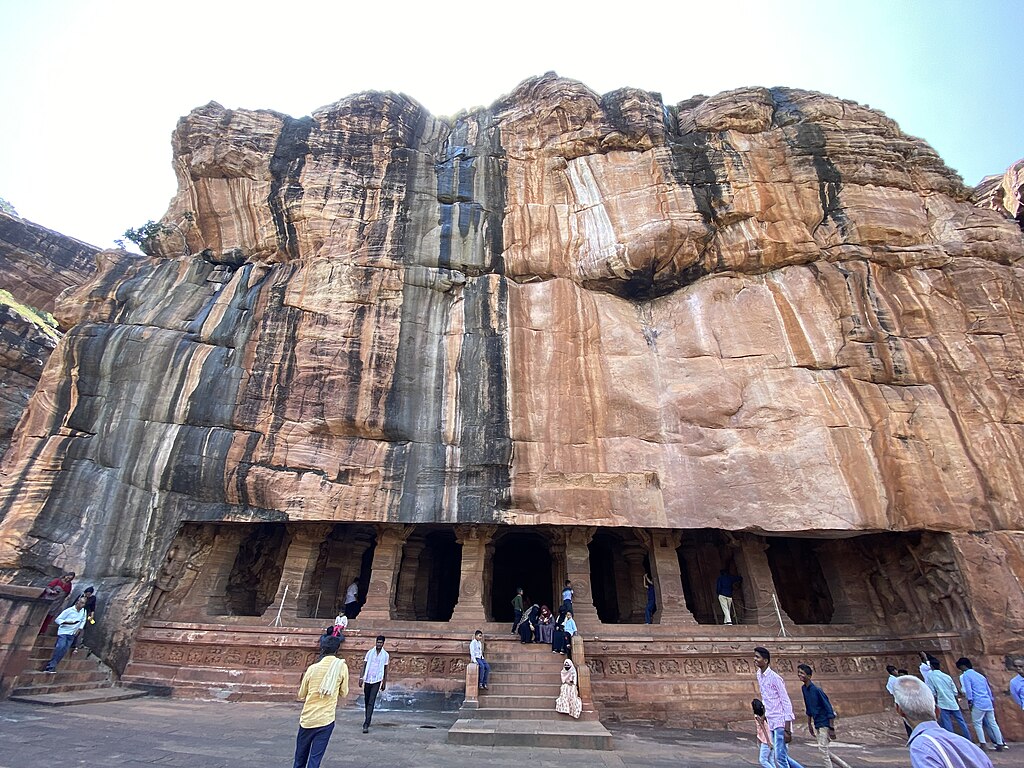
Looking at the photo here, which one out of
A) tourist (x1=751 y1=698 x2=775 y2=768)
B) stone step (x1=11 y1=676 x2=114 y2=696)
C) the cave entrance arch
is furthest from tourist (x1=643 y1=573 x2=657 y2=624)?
stone step (x1=11 y1=676 x2=114 y2=696)

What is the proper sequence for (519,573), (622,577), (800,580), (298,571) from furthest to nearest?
(519,573) < (622,577) < (800,580) < (298,571)

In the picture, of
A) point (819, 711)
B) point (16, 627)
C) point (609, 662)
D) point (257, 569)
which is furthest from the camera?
point (257, 569)

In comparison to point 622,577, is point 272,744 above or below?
below

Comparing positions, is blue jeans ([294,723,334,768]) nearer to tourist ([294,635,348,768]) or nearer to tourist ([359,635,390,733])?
tourist ([294,635,348,768])

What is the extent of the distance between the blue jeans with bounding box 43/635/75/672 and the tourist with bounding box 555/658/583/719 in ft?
33.3

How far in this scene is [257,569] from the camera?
16.9 metres

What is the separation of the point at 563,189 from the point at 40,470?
58.2 ft

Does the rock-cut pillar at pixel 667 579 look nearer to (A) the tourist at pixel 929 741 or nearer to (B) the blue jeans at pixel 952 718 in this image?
(B) the blue jeans at pixel 952 718

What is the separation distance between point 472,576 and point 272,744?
7381 mm

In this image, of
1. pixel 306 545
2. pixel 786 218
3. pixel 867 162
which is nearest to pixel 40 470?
pixel 306 545

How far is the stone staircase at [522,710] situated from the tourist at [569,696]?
0.12 m

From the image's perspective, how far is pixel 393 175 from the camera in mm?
18078

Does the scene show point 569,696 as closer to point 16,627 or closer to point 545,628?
point 545,628

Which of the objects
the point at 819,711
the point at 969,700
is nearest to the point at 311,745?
the point at 819,711
